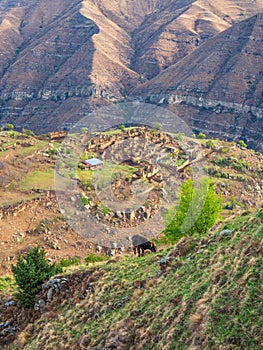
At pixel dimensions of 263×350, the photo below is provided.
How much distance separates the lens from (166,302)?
1424 cm

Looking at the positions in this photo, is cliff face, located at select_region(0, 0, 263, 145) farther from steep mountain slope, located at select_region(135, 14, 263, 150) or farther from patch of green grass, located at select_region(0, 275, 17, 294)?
patch of green grass, located at select_region(0, 275, 17, 294)

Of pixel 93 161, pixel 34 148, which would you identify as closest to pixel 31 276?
pixel 93 161

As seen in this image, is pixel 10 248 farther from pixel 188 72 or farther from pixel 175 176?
pixel 188 72

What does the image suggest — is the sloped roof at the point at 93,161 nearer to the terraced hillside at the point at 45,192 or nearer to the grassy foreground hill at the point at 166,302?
the terraced hillside at the point at 45,192

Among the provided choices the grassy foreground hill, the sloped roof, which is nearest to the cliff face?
the sloped roof

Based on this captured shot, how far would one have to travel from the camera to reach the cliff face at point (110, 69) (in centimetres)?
12888

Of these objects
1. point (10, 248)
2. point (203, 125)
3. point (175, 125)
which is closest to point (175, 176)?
point (10, 248)

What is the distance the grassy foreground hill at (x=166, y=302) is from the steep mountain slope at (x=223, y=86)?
9600cm

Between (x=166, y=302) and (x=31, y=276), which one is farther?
(x=31, y=276)

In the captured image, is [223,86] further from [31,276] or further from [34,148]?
[31,276]

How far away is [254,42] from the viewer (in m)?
131

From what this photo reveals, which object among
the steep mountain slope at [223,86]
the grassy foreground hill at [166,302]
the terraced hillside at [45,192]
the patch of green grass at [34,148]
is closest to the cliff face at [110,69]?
the steep mountain slope at [223,86]

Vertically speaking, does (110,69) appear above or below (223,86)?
above

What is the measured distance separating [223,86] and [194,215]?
10882 centimetres
